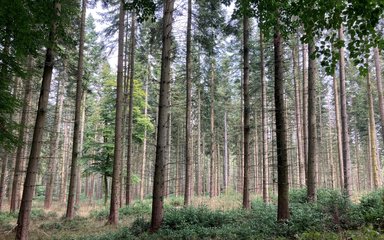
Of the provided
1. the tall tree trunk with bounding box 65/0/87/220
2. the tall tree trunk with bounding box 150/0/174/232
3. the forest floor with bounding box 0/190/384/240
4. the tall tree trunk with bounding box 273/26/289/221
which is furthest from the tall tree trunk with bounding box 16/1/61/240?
the tall tree trunk with bounding box 273/26/289/221

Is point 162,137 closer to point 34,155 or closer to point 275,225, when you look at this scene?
point 34,155

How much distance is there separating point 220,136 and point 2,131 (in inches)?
1180

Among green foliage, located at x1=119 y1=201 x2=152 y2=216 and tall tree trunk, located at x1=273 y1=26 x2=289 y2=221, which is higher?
tall tree trunk, located at x1=273 y1=26 x2=289 y2=221

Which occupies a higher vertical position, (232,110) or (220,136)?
(232,110)

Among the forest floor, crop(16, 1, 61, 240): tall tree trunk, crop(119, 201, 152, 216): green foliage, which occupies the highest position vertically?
crop(16, 1, 61, 240): tall tree trunk

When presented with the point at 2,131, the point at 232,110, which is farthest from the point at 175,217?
the point at 232,110

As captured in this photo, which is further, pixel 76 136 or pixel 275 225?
pixel 76 136

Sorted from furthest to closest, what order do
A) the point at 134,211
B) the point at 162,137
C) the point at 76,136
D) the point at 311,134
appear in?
the point at 134,211 → the point at 76,136 → the point at 311,134 → the point at 162,137

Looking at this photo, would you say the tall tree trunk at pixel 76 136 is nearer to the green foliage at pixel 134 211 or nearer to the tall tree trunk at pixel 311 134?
the green foliage at pixel 134 211

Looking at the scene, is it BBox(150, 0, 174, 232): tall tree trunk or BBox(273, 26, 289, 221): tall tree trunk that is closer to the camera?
BBox(273, 26, 289, 221): tall tree trunk

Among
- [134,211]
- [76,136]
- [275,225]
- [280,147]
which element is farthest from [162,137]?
[134,211]

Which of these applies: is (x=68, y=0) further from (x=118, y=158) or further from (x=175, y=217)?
(x=175, y=217)

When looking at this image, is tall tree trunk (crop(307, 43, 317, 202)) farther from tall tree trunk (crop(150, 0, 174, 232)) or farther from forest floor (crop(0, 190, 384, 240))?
tall tree trunk (crop(150, 0, 174, 232))

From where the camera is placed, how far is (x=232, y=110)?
116 ft
